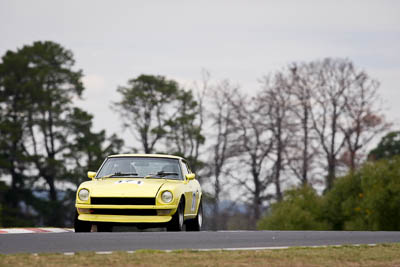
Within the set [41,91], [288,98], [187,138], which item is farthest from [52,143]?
[288,98]

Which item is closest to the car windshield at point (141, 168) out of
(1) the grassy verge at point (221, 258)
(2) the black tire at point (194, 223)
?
(2) the black tire at point (194, 223)

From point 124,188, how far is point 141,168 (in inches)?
55.1

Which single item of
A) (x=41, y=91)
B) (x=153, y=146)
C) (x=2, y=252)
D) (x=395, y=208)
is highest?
(x=41, y=91)

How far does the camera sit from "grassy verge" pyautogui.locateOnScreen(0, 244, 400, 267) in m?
10.2

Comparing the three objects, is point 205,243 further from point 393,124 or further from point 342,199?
point 393,124

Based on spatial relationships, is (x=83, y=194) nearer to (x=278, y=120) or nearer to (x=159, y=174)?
(x=159, y=174)

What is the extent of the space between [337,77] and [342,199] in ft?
35.7

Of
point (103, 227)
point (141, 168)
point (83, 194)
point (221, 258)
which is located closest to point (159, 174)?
point (141, 168)

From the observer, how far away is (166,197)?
15.6 meters

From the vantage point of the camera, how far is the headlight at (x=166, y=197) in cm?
1556

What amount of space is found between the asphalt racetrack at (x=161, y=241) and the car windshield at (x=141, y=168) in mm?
2010

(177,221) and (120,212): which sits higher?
(120,212)

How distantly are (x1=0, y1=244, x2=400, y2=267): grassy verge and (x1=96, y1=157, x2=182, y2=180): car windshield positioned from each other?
4886 mm

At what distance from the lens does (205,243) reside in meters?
13.2
